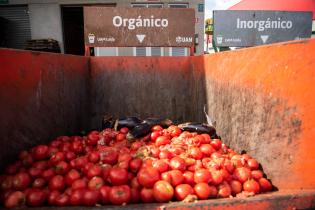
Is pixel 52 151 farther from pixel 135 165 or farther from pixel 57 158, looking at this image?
pixel 135 165

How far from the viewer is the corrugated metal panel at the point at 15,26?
11.0 meters

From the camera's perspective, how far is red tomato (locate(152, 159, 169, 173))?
230 centimetres

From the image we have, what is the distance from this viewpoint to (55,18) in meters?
10.4

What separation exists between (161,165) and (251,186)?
76 centimetres

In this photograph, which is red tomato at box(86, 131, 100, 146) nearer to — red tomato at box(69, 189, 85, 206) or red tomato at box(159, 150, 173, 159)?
red tomato at box(159, 150, 173, 159)

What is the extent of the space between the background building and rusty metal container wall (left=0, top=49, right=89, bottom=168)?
6509mm

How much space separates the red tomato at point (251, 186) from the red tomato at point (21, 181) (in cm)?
185

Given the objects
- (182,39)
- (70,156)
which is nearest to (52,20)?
(182,39)

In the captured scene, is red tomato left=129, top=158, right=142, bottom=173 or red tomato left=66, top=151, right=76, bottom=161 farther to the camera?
red tomato left=66, top=151, right=76, bottom=161

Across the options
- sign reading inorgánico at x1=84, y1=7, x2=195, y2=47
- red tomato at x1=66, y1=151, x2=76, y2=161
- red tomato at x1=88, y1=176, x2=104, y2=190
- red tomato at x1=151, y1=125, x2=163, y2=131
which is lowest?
red tomato at x1=88, y1=176, x2=104, y2=190

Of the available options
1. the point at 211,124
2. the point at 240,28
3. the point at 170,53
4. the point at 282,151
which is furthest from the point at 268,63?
the point at 170,53

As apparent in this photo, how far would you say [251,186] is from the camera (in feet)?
7.15

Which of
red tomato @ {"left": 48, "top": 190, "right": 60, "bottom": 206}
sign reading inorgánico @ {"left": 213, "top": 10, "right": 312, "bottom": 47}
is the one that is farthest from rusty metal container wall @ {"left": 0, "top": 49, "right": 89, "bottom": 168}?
sign reading inorgánico @ {"left": 213, "top": 10, "right": 312, "bottom": 47}

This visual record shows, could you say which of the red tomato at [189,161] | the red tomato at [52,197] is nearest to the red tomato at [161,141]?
the red tomato at [189,161]
